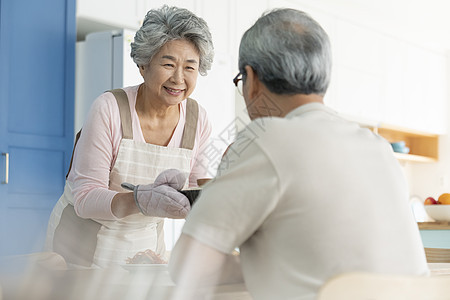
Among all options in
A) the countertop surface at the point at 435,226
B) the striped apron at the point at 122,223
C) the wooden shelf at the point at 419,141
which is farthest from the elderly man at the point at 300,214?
the wooden shelf at the point at 419,141

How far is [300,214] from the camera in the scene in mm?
871

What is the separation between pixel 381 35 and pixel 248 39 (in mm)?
4502

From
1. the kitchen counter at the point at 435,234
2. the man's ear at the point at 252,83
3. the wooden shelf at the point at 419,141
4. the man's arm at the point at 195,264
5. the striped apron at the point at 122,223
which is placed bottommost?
the wooden shelf at the point at 419,141

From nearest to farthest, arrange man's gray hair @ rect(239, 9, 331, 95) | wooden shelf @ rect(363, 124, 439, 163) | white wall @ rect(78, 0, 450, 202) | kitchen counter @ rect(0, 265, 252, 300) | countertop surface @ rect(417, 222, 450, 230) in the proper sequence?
kitchen counter @ rect(0, 265, 252, 300)
man's gray hair @ rect(239, 9, 331, 95)
countertop surface @ rect(417, 222, 450, 230)
white wall @ rect(78, 0, 450, 202)
wooden shelf @ rect(363, 124, 439, 163)

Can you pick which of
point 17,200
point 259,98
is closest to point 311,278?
point 259,98

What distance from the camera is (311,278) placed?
34.1 inches

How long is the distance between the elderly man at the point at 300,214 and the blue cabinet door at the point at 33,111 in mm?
2121

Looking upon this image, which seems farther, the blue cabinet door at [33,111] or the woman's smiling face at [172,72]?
the blue cabinet door at [33,111]

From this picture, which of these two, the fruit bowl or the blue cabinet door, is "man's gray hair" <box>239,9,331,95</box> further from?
the blue cabinet door

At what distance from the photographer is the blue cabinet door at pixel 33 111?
2.85 metres

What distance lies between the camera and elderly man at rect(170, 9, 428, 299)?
86cm

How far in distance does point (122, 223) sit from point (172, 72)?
44 cm

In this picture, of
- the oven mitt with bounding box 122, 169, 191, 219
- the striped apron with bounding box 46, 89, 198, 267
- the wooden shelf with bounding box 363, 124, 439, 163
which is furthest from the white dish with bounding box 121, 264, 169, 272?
the wooden shelf with bounding box 363, 124, 439, 163

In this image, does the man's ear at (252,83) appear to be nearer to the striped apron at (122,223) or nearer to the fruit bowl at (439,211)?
the striped apron at (122,223)
